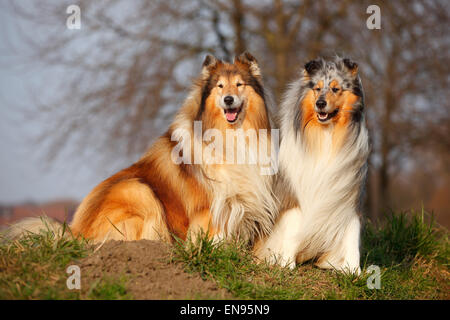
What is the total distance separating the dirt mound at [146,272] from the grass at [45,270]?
0.38 ft

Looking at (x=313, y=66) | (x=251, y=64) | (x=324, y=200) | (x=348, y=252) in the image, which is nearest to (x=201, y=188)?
(x=324, y=200)

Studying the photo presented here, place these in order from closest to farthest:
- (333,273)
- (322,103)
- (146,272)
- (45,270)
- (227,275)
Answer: (45,270) < (146,272) < (227,275) < (322,103) < (333,273)

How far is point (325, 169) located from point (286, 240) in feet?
2.90

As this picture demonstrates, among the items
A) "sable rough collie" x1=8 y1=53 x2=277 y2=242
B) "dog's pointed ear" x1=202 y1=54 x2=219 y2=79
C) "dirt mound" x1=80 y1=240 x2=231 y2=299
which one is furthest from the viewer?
"dog's pointed ear" x1=202 y1=54 x2=219 y2=79

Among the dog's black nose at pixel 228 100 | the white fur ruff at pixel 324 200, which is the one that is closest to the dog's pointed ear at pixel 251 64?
the dog's black nose at pixel 228 100

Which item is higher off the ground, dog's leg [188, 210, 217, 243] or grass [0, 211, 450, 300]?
dog's leg [188, 210, 217, 243]

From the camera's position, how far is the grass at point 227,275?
3240mm

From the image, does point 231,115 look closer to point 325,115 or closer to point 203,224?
point 325,115

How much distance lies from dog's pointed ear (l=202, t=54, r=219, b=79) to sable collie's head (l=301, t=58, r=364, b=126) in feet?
3.68

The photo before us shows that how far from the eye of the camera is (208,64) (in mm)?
4777

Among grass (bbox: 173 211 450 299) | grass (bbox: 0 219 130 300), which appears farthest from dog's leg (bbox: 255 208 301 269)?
grass (bbox: 0 219 130 300)

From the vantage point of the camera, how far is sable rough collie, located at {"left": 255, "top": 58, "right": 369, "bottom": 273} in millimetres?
4230

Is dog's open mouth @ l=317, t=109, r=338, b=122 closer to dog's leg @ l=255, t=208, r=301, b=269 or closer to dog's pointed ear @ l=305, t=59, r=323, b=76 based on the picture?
dog's pointed ear @ l=305, t=59, r=323, b=76
